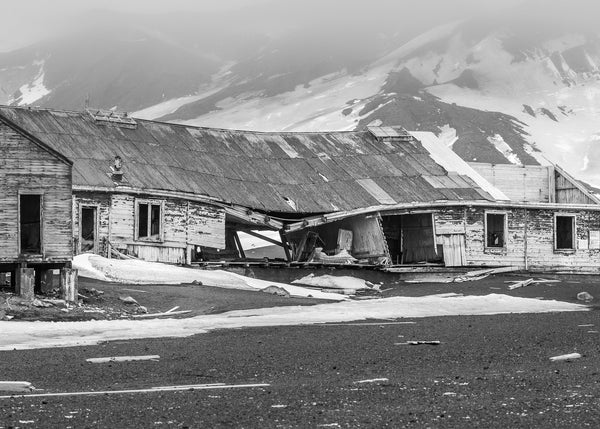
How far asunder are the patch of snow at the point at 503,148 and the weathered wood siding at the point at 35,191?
105 metres

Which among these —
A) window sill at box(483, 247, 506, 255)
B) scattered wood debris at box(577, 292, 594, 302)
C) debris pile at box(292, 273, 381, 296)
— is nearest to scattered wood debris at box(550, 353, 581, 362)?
scattered wood debris at box(577, 292, 594, 302)

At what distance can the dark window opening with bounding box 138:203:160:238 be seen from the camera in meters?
45.3

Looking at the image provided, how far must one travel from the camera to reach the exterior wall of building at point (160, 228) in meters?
44.0

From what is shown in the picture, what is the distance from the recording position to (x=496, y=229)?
176 ft

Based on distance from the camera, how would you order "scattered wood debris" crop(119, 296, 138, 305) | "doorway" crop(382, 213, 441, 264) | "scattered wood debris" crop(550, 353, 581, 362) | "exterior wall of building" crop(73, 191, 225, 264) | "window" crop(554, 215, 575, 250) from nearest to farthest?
1. "scattered wood debris" crop(550, 353, 581, 362)
2. "scattered wood debris" crop(119, 296, 138, 305)
3. "exterior wall of building" crop(73, 191, 225, 264)
4. "doorway" crop(382, 213, 441, 264)
5. "window" crop(554, 215, 575, 250)

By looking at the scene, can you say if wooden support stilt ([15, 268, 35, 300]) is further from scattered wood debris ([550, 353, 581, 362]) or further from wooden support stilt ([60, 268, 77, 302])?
scattered wood debris ([550, 353, 581, 362])

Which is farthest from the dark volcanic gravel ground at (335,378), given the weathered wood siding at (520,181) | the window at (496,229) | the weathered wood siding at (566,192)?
the weathered wood siding at (520,181)

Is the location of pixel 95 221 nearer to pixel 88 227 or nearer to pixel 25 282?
pixel 88 227

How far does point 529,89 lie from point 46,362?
572 ft

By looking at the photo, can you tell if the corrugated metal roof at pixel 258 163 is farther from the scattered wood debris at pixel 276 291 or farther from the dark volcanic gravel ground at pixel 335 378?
the dark volcanic gravel ground at pixel 335 378

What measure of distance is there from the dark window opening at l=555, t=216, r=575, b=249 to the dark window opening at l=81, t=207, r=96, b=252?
19.4m

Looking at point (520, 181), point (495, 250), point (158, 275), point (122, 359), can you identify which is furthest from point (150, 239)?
point (122, 359)

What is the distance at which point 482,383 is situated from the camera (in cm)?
1602

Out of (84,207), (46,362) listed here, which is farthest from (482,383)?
(84,207)
